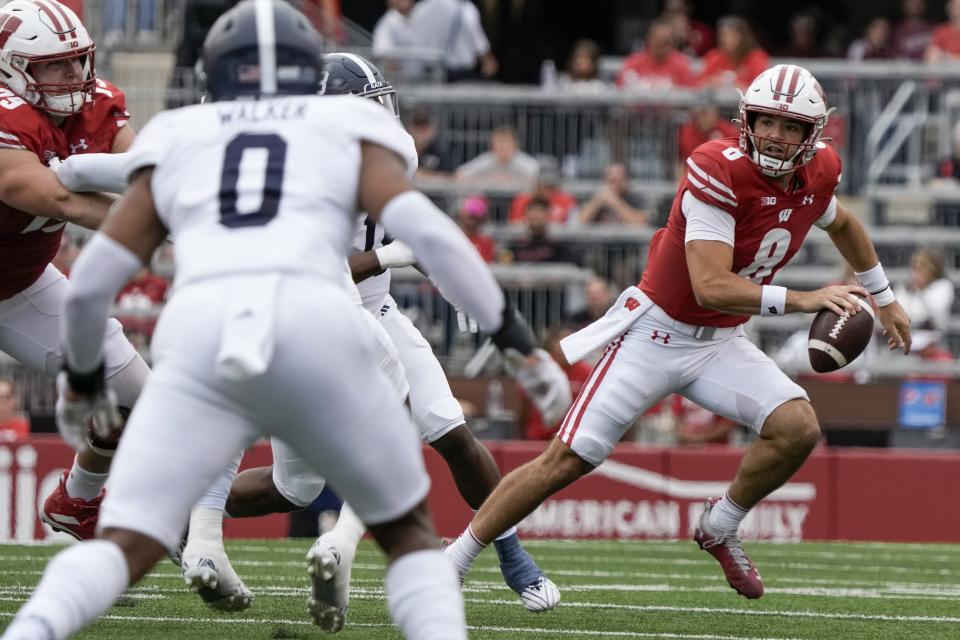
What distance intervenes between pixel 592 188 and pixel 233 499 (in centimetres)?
711

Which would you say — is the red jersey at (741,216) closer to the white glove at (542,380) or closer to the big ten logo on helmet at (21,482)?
the white glove at (542,380)

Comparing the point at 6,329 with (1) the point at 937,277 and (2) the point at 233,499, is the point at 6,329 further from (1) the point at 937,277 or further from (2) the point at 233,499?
(1) the point at 937,277

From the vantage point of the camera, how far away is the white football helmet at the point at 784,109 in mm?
6016

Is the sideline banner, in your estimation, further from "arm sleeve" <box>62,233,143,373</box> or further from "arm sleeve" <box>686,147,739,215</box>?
"arm sleeve" <box>62,233,143,373</box>

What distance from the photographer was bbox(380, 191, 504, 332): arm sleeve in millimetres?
3652

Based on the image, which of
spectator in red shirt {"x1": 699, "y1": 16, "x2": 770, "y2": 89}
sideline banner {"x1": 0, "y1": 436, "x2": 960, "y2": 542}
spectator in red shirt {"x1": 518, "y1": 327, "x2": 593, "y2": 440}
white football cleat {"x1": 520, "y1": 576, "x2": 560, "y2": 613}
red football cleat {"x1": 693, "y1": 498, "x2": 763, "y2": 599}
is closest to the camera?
white football cleat {"x1": 520, "y1": 576, "x2": 560, "y2": 613}

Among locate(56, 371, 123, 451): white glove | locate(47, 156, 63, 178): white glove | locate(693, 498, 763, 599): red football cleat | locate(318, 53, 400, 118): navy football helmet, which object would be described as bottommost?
locate(693, 498, 763, 599): red football cleat

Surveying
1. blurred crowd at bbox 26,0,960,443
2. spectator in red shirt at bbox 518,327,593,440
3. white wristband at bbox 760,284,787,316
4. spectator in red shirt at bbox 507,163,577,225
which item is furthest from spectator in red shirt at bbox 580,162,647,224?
white wristband at bbox 760,284,787,316

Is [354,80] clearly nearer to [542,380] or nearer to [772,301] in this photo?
[772,301]

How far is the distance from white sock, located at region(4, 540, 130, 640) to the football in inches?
125

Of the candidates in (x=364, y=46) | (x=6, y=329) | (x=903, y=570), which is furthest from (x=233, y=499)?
(x=364, y=46)

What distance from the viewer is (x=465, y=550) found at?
6.00 meters

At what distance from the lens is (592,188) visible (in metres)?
12.8

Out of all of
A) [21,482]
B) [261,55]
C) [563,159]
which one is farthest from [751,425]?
[563,159]
